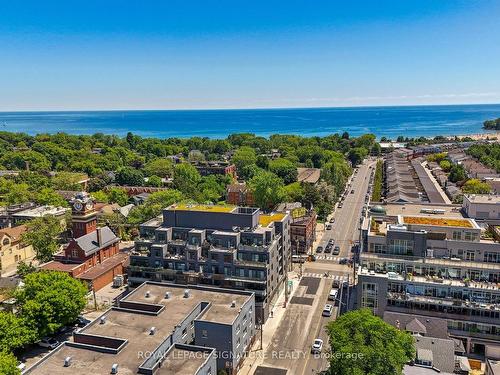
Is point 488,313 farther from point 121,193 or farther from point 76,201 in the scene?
point 121,193

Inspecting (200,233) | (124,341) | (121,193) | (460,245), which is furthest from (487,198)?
(121,193)

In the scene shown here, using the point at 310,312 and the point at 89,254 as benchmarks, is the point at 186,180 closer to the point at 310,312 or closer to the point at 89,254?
the point at 89,254

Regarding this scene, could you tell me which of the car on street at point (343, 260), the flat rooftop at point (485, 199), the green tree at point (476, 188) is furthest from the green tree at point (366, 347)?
the green tree at point (476, 188)

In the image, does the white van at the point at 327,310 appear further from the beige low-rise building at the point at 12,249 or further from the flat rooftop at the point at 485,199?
the beige low-rise building at the point at 12,249

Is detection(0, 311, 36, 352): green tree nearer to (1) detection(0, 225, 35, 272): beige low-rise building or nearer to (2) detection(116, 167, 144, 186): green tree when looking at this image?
(1) detection(0, 225, 35, 272): beige low-rise building

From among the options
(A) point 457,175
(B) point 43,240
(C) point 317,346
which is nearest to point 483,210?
(C) point 317,346

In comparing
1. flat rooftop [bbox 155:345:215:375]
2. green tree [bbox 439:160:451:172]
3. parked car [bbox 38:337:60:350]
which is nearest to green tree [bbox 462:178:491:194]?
green tree [bbox 439:160:451:172]

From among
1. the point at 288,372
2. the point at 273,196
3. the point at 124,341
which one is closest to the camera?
the point at 124,341
